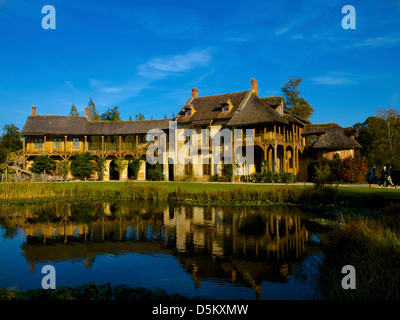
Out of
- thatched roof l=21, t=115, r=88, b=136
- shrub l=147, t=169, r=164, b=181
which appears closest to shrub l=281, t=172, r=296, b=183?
shrub l=147, t=169, r=164, b=181

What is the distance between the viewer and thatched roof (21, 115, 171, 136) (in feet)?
132

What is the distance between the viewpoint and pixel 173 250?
9336 mm

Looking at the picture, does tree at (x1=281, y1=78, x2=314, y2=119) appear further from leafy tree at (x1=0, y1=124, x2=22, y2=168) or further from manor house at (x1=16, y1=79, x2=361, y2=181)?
leafy tree at (x1=0, y1=124, x2=22, y2=168)

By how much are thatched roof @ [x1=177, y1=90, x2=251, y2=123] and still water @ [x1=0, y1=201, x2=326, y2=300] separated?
67.1 feet

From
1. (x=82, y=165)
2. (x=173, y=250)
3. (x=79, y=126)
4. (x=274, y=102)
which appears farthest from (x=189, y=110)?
(x=173, y=250)

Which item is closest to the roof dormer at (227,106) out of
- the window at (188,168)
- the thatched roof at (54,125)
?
the window at (188,168)

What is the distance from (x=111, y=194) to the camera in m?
22.4

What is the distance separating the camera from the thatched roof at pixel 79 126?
40.3 meters

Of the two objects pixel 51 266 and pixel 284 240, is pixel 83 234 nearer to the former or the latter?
pixel 51 266

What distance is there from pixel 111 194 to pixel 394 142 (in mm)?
31730

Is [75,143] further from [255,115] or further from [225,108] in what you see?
[255,115]

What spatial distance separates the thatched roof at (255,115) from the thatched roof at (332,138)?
4025mm

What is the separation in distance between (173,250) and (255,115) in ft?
79.8

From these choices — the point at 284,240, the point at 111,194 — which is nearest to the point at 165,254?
the point at 284,240
